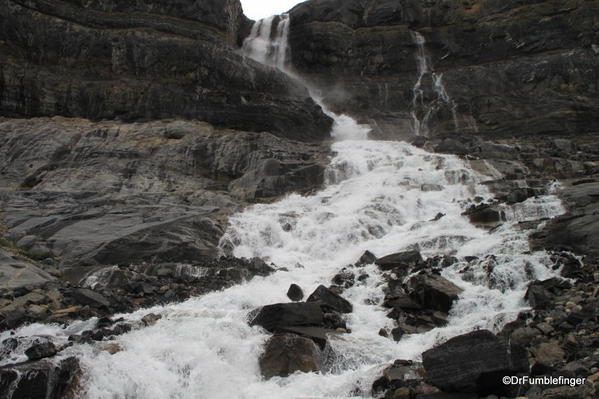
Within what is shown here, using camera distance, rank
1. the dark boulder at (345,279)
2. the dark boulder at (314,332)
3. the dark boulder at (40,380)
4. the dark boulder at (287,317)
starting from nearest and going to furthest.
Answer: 1. the dark boulder at (40,380)
2. the dark boulder at (314,332)
3. the dark boulder at (287,317)
4. the dark boulder at (345,279)

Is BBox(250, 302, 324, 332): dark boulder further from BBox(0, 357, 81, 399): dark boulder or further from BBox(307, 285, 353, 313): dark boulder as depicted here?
BBox(0, 357, 81, 399): dark boulder

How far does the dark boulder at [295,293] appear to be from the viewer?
52.2 ft

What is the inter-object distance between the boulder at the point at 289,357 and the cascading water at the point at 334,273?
23 cm

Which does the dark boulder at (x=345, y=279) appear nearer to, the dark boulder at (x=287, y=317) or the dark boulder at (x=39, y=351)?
the dark boulder at (x=287, y=317)

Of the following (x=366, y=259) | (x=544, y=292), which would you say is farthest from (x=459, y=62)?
(x=544, y=292)

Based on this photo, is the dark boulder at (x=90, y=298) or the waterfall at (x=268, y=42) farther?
the waterfall at (x=268, y=42)

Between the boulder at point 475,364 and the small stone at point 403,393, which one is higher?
the boulder at point 475,364

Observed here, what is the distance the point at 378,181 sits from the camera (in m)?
28.9

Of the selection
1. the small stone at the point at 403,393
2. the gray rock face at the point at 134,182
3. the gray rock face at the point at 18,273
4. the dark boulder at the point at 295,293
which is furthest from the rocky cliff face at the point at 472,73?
the gray rock face at the point at 18,273

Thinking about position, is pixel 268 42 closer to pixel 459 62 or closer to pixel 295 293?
pixel 459 62

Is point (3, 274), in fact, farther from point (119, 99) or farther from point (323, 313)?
point (119, 99)

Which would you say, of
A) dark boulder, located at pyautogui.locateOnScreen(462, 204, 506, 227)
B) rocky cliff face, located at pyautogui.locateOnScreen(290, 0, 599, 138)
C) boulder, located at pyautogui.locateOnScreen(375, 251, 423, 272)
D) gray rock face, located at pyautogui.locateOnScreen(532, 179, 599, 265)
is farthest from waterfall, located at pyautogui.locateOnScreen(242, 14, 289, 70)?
gray rock face, located at pyautogui.locateOnScreen(532, 179, 599, 265)

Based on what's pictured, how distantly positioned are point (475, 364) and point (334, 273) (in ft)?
32.9

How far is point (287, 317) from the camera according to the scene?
12586mm
